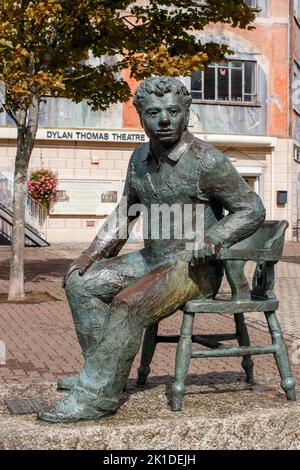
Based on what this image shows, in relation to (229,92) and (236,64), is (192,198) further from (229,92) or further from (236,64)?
(236,64)

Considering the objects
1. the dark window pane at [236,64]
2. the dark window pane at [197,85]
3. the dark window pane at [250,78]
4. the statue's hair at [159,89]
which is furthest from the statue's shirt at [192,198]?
the dark window pane at [250,78]

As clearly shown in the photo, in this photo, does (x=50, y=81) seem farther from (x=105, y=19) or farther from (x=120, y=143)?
(x=120, y=143)

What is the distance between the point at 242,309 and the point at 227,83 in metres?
22.9

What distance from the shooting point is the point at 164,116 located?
3842 mm

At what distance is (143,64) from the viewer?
11.4 m

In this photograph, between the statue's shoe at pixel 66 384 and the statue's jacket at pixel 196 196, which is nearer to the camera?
the statue's jacket at pixel 196 196

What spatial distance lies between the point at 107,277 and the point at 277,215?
23538 mm

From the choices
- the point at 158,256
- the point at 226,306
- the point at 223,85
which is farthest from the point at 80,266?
the point at 223,85

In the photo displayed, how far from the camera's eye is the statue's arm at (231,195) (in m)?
3.90

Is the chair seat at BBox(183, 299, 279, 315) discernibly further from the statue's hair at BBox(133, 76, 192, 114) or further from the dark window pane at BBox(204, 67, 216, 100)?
the dark window pane at BBox(204, 67, 216, 100)

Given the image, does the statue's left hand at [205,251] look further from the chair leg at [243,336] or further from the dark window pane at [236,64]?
the dark window pane at [236,64]

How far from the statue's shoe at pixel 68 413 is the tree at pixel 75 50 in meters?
7.07

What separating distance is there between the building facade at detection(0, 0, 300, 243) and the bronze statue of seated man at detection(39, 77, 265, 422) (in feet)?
66.9
